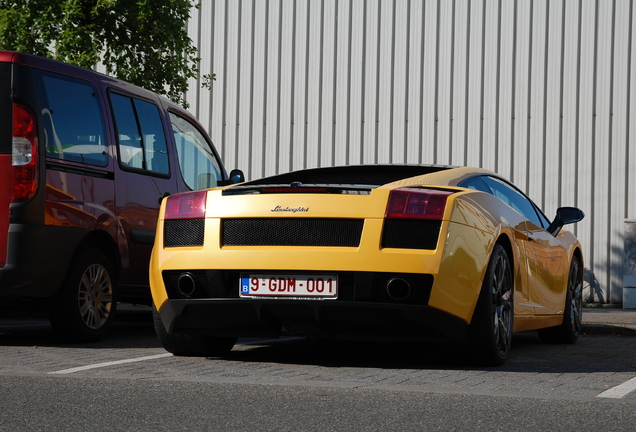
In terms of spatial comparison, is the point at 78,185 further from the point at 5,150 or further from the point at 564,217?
the point at 564,217

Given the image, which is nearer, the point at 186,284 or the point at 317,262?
the point at 317,262

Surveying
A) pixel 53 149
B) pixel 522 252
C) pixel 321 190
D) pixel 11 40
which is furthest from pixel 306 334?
pixel 11 40

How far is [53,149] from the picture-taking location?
22.1 ft

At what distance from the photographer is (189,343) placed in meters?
6.11

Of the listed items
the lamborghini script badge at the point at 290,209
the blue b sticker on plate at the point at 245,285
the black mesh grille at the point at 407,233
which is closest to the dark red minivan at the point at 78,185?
the blue b sticker on plate at the point at 245,285

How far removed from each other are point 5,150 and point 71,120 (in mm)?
622

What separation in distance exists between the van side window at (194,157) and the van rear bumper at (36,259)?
200cm

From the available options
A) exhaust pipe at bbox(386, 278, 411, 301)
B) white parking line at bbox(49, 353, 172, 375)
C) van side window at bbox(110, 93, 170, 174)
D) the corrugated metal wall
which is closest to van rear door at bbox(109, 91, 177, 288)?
van side window at bbox(110, 93, 170, 174)

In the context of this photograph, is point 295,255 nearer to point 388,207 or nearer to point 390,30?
point 388,207

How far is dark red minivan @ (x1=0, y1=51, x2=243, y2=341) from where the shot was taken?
257 inches

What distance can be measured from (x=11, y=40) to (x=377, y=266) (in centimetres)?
846

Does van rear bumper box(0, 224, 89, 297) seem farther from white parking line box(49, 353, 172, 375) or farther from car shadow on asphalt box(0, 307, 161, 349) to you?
white parking line box(49, 353, 172, 375)

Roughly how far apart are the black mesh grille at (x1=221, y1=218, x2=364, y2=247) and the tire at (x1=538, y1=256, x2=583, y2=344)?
10.1ft

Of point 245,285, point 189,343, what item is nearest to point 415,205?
point 245,285
